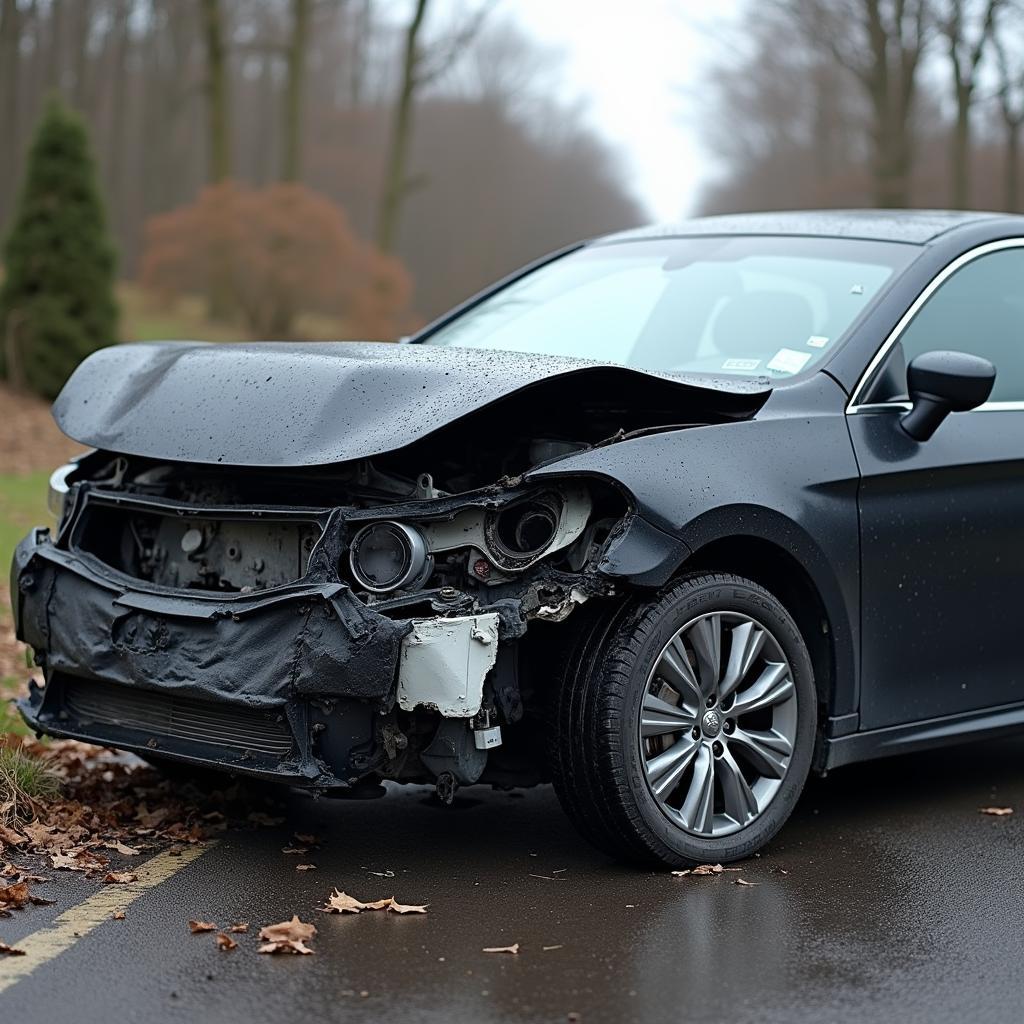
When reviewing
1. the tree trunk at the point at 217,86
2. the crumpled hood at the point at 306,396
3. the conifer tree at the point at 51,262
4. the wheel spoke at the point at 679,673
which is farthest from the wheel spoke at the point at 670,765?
the tree trunk at the point at 217,86

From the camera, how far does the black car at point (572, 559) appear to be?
4395 mm

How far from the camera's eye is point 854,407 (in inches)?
200

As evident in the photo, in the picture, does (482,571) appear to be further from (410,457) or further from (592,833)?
(592,833)

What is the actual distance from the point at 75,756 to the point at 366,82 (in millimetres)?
57870

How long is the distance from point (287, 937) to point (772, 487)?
5.79 feet

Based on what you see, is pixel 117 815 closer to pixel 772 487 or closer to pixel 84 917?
pixel 84 917

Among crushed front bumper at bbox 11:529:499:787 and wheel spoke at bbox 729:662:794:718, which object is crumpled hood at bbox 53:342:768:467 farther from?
wheel spoke at bbox 729:662:794:718

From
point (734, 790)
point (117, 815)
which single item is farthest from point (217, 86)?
point (734, 790)

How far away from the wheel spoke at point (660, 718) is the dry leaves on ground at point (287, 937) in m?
1.00

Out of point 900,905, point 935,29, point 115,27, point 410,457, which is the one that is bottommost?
point 900,905

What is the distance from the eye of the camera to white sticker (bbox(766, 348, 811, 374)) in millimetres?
5246

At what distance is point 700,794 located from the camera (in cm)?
466

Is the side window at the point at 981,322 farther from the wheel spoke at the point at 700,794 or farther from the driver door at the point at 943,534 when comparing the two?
the wheel spoke at the point at 700,794

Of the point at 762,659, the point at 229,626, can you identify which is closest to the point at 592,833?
the point at 762,659
